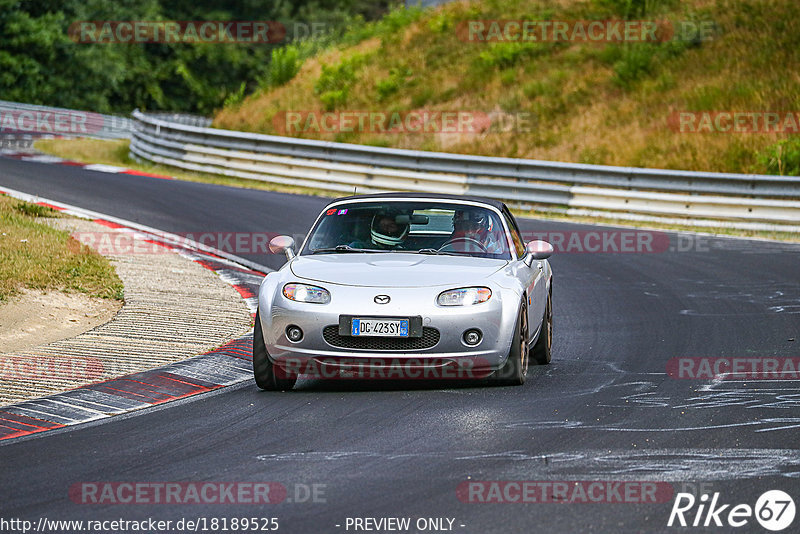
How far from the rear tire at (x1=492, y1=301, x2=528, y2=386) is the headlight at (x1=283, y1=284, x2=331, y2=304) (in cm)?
132

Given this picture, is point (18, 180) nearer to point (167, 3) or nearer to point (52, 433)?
point (52, 433)

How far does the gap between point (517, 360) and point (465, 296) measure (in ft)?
2.01

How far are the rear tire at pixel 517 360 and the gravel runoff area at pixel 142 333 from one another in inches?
106

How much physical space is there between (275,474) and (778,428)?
303cm

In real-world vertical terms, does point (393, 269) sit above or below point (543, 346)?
above

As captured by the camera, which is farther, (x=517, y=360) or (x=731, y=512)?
(x=517, y=360)

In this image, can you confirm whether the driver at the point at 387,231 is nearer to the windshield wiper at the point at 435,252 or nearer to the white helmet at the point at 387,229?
the white helmet at the point at 387,229

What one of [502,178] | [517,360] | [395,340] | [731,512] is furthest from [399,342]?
[502,178]

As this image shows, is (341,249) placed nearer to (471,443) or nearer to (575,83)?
(471,443)

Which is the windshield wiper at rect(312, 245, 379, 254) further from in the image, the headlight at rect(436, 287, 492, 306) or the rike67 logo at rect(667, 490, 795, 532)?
the rike67 logo at rect(667, 490, 795, 532)

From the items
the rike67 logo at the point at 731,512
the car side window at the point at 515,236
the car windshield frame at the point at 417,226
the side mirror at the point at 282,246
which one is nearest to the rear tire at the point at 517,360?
the car windshield frame at the point at 417,226

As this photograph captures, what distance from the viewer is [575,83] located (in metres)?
32.2

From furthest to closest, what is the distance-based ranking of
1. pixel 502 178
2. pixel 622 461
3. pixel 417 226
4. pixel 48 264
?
1. pixel 502 178
2. pixel 48 264
3. pixel 417 226
4. pixel 622 461

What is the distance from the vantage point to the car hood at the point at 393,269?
8.45 metres
